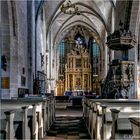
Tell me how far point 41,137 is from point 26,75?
33.3ft

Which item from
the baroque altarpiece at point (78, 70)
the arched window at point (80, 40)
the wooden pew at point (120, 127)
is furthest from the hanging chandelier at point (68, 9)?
the wooden pew at point (120, 127)

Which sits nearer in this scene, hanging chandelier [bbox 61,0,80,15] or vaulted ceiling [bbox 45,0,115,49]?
hanging chandelier [bbox 61,0,80,15]

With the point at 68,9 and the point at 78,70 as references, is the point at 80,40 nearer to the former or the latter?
the point at 78,70

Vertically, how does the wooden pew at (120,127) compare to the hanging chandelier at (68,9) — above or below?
below

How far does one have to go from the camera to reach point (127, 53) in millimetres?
18016

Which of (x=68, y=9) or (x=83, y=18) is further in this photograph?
(x=83, y=18)

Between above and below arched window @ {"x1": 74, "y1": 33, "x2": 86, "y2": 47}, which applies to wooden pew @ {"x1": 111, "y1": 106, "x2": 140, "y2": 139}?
below

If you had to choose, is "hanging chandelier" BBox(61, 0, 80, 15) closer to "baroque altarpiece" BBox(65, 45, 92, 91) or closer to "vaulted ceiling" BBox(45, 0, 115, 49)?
"vaulted ceiling" BBox(45, 0, 115, 49)

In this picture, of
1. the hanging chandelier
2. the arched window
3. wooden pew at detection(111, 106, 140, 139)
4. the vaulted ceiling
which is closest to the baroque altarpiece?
the arched window

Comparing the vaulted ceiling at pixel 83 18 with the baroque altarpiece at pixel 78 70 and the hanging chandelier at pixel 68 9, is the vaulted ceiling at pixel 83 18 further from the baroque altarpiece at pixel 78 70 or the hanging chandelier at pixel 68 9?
the baroque altarpiece at pixel 78 70

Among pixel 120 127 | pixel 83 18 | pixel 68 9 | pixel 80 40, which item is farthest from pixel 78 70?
pixel 120 127

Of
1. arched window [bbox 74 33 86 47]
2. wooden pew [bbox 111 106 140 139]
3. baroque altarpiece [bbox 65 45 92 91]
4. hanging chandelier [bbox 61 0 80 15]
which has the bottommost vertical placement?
wooden pew [bbox 111 106 140 139]

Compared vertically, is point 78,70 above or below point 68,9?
below

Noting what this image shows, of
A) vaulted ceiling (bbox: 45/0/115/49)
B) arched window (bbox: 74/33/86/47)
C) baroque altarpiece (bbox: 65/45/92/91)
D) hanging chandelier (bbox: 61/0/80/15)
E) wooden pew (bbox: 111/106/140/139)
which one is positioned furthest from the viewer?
arched window (bbox: 74/33/86/47)
